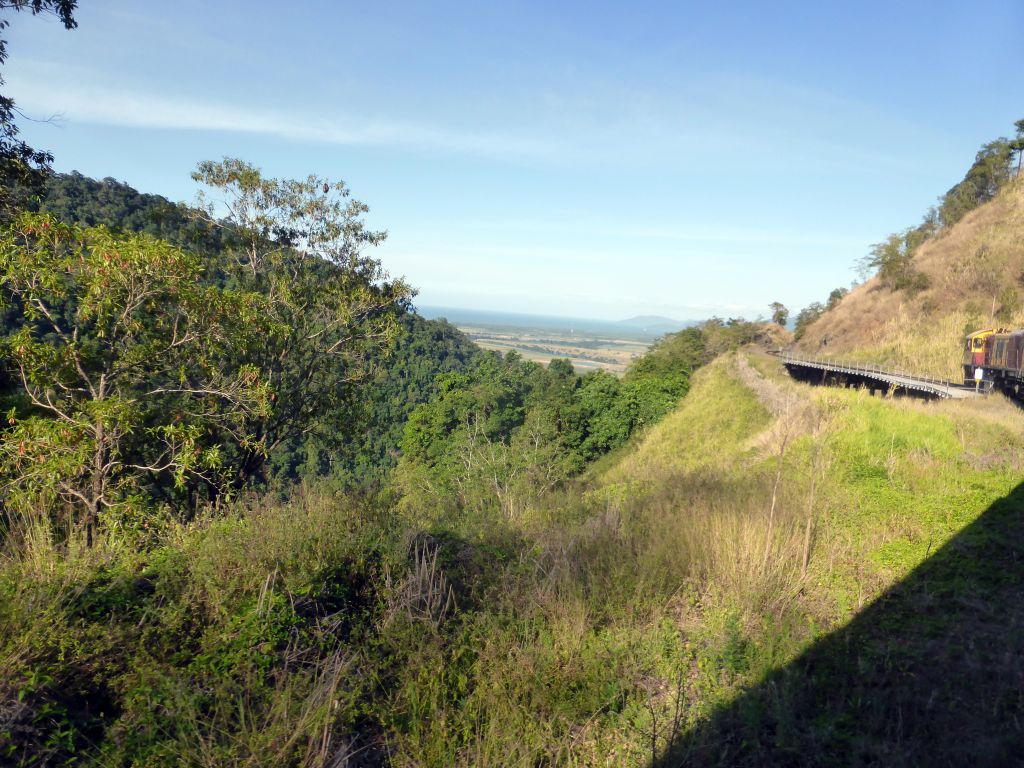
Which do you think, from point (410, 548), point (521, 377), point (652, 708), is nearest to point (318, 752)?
point (652, 708)

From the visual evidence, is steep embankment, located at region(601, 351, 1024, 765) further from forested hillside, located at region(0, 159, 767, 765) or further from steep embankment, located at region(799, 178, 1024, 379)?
steep embankment, located at region(799, 178, 1024, 379)

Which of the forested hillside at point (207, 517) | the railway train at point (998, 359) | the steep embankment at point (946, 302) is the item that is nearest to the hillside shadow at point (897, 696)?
the forested hillside at point (207, 517)

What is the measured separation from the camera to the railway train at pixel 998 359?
18344mm

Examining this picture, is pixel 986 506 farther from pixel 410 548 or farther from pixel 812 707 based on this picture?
pixel 410 548

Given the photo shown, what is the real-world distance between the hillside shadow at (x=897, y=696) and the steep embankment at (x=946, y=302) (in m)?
27.2

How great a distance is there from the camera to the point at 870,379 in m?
25.0

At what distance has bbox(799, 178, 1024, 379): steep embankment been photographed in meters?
29.2

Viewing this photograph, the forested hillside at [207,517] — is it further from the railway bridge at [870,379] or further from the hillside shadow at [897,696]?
the railway bridge at [870,379]

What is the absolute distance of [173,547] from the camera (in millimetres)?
4645

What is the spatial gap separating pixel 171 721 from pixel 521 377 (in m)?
40.5

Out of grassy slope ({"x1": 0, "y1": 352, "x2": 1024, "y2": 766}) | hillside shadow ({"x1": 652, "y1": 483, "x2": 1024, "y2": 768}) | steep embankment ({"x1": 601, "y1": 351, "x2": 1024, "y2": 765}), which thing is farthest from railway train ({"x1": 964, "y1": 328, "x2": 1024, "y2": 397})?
hillside shadow ({"x1": 652, "y1": 483, "x2": 1024, "y2": 768})

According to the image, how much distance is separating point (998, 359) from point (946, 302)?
15.8 metres

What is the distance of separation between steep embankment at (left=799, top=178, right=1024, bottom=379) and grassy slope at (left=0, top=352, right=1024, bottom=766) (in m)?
27.4

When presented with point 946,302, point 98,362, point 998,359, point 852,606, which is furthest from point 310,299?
point 946,302
